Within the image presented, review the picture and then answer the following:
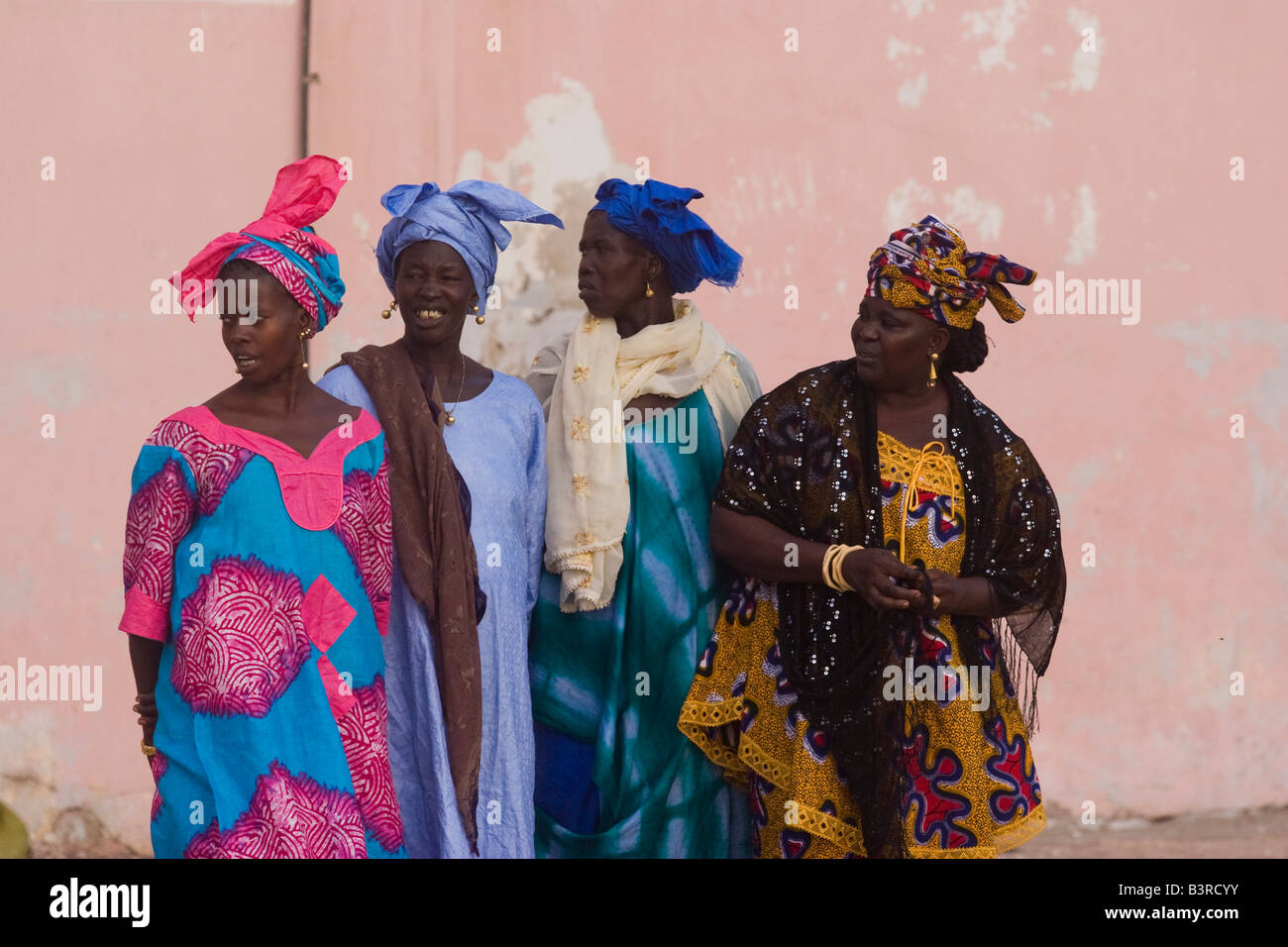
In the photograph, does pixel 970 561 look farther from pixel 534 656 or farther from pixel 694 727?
pixel 534 656

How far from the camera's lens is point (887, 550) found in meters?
5.09

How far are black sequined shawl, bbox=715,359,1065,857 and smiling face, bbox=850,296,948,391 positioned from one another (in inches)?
4.1

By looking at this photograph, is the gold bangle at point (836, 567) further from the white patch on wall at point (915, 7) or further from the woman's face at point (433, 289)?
the white patch on wall at point (915, 7)

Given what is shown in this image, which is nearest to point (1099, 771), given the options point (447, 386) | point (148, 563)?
point (447, 386)

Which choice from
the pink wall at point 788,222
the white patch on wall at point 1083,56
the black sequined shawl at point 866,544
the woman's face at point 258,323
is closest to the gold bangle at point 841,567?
the black sequined shawl at point 866,544

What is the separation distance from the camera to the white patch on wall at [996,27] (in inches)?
302

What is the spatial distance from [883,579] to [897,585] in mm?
50

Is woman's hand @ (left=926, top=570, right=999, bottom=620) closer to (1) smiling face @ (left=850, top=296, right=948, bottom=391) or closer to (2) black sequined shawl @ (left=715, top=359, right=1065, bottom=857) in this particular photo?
(2) black sequined shawl @ (left=715, top=359, right=1065, bottom=857)

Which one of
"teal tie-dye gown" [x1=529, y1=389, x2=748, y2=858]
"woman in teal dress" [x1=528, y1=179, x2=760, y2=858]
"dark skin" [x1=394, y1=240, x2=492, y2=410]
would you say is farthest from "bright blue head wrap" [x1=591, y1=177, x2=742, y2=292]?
"dark skin" [x1=394, y1=240, x2=492, y2=410]

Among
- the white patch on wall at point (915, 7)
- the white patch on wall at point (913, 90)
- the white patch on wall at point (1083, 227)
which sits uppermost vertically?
the white patch on wall at point (915, 7)

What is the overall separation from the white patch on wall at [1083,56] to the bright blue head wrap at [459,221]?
3.20 meters

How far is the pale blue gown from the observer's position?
5.12 metres

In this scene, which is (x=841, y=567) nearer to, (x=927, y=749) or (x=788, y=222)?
(x=927, y=749)

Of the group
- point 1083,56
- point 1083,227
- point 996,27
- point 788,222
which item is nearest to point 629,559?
point 788,222
